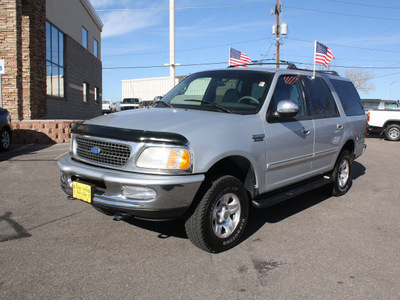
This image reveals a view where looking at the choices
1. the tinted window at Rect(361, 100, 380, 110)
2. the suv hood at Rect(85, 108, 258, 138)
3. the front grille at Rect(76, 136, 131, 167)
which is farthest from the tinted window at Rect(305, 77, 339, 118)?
the tinted window at Rect(361, 100, 380, 110)

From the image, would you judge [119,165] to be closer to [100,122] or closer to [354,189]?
[100,122]

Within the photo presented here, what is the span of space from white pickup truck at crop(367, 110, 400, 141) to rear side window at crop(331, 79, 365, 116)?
11715mm

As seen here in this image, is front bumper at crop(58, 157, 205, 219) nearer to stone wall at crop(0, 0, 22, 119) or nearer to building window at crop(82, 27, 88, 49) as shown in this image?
stone wall at crop(0, 0, 22, 119)

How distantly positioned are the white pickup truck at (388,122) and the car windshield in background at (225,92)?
14.5 metres

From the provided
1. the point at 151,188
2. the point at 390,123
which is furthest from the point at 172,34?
the point at 151,188

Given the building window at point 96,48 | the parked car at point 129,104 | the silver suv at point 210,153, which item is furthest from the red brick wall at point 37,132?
the parked car at point 129,104

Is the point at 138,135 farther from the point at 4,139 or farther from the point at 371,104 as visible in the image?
the point at 371,104

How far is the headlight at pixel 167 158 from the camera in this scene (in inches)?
125

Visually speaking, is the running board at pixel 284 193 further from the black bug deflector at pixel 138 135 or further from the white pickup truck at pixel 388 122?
the white pickup truck at pixel 388 122

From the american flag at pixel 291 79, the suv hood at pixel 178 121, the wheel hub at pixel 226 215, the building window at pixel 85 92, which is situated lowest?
the wheel hub at pixel 226 215

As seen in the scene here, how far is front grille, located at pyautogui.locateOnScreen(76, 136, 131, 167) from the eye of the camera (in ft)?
10.9

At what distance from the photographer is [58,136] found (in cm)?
1220

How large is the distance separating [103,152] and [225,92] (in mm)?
1777

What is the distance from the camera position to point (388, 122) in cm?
1741
